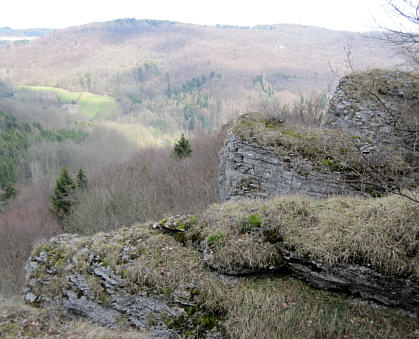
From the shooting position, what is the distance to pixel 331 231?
5.93 m

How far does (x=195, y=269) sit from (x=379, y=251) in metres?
3.75

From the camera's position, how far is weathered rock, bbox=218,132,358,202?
905 cm

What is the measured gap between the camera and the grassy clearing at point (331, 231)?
5.23 m

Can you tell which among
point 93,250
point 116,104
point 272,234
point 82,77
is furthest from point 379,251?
point 82,77

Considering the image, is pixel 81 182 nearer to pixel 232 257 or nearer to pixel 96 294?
pixel 96 294

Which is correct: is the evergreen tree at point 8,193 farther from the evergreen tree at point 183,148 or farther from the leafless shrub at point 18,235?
the evergreen tree at point 183,148

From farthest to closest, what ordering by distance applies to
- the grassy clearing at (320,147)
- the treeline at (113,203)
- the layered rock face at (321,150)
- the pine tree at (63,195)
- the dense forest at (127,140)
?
the pine tree at (63,195), the dense forest at (127,140), the treeline at (113,203), the layered rock face at (321,150), the grassy clearing at (320,147)

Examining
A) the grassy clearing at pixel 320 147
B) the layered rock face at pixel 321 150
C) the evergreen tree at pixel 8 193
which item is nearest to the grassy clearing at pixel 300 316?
the layered rock face at pixel 321 150

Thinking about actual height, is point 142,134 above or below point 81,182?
below

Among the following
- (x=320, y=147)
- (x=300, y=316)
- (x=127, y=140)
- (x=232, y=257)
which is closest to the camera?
(x=300, y=316)

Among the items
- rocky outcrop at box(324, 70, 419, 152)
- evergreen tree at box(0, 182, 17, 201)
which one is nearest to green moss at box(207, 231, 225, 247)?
rocky outcrop at box(324, 70, 419, 152)

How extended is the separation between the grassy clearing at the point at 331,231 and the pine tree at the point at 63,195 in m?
25.4

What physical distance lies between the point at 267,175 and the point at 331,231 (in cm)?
432

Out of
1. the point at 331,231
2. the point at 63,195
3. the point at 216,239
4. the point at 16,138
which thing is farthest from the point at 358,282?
the point at 16,138
